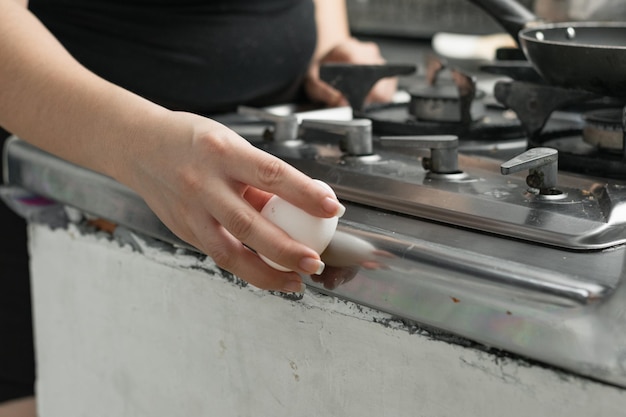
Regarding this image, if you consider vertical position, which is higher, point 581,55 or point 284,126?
point 581,55

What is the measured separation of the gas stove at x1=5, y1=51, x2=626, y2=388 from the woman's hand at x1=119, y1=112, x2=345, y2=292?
0.05 m

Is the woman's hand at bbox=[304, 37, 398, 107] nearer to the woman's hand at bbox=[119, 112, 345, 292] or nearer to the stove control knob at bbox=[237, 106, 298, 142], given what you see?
the stove control knob at bbox=[237, 106, 298, 142]

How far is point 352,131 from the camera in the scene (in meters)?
0.77

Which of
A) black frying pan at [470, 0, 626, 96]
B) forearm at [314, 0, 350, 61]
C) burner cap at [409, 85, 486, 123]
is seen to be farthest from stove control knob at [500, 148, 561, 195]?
forearm at [314, 0, 350, 61]

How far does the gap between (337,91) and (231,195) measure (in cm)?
61

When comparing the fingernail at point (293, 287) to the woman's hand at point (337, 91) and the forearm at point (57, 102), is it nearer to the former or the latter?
the forearm at point (57, 102)

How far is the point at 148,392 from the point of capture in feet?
2.66

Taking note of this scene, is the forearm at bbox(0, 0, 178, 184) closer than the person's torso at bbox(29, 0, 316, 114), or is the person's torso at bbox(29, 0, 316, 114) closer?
the forearm at bbox(0, 0, 178, 184)

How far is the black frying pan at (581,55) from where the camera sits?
0.70 meters

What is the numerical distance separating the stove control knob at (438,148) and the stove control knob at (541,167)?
68mm

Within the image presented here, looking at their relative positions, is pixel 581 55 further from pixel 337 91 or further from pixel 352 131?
pixel 337 91

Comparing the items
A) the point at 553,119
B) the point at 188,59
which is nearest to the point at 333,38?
the point at 188,59

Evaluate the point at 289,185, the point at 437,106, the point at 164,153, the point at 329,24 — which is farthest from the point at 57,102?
the point at 329,24

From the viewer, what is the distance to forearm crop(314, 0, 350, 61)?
1362mm
